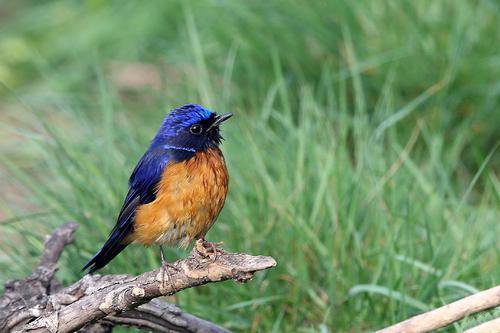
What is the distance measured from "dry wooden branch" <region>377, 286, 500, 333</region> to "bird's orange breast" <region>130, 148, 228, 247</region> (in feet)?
2.87

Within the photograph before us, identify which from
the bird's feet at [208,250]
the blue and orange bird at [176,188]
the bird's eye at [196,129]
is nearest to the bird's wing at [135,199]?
the blue and orange bird at [176,188]

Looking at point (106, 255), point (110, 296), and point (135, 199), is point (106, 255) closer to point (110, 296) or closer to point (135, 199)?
point (135, 199)

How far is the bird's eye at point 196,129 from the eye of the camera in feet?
12.5

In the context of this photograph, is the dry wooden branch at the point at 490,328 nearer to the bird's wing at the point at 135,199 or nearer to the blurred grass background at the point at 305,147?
the blurred grass background at the point at 305,147

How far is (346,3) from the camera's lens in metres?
5.77

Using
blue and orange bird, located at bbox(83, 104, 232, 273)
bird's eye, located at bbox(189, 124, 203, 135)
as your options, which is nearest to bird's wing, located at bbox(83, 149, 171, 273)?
blue and orange bird, located at bbox(83, 104, 232, 273)

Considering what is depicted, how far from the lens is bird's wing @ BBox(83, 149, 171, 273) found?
374cm

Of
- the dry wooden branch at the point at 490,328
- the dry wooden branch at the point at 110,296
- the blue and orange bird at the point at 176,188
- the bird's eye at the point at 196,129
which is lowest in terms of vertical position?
the dry wooden branch at the point at 490,328

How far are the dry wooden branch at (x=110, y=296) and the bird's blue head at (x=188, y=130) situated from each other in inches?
20.8

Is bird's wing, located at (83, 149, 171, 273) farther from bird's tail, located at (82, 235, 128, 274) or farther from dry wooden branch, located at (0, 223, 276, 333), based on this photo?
dry wooden branch, located at (0, 223, 276, 333)

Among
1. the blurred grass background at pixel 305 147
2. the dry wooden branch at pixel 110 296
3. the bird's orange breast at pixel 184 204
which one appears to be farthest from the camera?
the blurred grass background at pixel 305 147

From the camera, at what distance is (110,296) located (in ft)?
10.4

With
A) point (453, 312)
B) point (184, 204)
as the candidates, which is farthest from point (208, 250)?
point (453, 312)

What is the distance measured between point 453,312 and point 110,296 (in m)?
1.07
